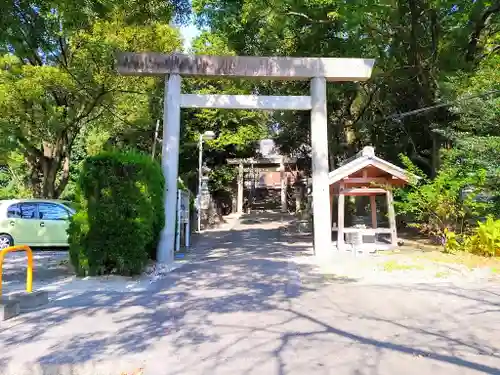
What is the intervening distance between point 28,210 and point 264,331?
375 inches

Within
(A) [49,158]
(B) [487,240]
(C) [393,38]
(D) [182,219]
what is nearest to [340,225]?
(B) [487,240]

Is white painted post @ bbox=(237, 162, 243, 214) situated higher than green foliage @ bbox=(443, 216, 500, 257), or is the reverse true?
white painted post @ bbox=(237, 162, 243, 214)

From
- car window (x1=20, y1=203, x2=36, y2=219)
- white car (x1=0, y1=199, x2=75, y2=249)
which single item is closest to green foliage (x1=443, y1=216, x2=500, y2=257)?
white car (x1=0, y1=199, x2=75, y2=249)

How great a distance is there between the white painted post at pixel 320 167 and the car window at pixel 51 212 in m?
6.91

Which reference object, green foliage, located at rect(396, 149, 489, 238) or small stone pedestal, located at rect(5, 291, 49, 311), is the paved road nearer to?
small stone pedestal, located at rect(5, 291, 49, 311)

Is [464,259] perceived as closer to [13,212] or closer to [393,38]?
[393,38]

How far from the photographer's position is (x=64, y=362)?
3697 millimetres

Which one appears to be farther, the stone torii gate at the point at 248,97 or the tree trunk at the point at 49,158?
the tree trunk at the point at 49,158

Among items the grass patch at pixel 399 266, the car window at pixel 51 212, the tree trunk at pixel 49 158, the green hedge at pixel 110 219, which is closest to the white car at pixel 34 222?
the car window at pixel 51 212

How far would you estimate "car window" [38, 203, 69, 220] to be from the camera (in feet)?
38.4

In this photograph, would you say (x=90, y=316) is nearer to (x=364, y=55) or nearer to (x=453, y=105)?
(x=453, y=105)

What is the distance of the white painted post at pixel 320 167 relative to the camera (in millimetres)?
10086

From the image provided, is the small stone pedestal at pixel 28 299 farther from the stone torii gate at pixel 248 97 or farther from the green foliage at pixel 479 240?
the green foliage at pixel 479 240

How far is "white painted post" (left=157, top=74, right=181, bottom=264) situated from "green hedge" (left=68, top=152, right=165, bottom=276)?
177cm
